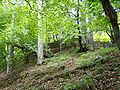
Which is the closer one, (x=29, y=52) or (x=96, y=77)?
(x=96, y=77)

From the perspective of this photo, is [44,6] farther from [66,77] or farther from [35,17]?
[66,77]

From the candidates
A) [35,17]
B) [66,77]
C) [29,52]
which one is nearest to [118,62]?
[66,77]

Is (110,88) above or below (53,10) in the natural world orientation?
below

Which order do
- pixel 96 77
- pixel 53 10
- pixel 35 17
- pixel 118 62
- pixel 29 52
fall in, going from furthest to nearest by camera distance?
pixel 29 52, pixel 35 17, pixel 53 10, pixel 118 62, pixel 96 77

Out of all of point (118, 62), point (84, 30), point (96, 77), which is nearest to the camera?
point (96, 77)

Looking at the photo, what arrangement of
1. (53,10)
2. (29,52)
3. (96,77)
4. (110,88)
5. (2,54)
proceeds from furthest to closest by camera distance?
(2,54) < (29,52) < (53,10) < (96,77) < (110,88)

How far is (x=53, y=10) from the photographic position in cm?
1162

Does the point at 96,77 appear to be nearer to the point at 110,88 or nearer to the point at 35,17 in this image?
the point at 110,88

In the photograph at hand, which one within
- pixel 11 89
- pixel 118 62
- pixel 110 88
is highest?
pixel 118 62

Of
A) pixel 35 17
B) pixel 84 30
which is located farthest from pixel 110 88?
pixel 84 30

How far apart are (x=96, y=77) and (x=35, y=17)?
5.65 metres

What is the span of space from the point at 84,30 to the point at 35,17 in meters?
4.76

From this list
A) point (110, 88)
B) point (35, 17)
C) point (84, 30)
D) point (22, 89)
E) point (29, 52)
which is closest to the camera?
point (110, 88)

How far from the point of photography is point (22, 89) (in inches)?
424
